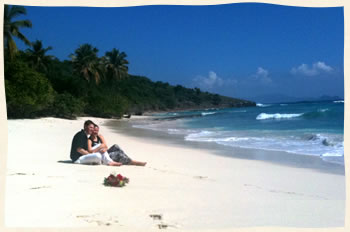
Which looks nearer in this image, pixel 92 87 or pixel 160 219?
pixel 160 219

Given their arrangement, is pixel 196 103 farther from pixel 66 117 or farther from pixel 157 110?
pixel 66 117

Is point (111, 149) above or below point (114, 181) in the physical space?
above

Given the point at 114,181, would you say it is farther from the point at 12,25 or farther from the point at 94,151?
the point at 12,25

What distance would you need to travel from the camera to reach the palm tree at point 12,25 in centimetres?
Result: 393

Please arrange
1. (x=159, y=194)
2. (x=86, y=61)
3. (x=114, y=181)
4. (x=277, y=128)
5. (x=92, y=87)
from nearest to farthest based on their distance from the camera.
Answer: (x=159, y=194) → (x=114, y=181) → (x=86, y=61) → (x=92, y=87) → (x=277, y=128)

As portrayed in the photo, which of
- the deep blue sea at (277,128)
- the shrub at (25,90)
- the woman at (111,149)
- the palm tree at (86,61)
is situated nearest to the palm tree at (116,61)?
the palm tree at (86,61)

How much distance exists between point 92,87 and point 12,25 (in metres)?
1.36

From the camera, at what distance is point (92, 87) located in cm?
511

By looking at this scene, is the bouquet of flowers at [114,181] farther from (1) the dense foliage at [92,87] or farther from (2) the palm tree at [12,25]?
(2) the palm tree at [12,25]

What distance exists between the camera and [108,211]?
10.8 feet

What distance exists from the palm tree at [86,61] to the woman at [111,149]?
0.79m

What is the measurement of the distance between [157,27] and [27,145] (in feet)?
6.96

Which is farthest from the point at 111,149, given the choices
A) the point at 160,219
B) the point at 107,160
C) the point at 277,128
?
the point at 277,128

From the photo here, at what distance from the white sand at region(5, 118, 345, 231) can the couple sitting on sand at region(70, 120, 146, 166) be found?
0.09 meters
